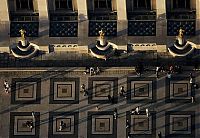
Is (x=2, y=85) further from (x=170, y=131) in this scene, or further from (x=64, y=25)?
(x=170, y=131)

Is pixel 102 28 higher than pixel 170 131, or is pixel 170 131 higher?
pixel 102 28

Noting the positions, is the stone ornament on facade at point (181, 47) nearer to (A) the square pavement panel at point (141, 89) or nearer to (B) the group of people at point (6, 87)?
(A) the square pavement panel at point (141, 89)

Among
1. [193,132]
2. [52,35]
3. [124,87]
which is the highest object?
[52,35]

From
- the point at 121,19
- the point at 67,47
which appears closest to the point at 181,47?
the point at 121,19

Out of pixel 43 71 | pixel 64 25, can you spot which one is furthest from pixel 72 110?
pixel 64 25

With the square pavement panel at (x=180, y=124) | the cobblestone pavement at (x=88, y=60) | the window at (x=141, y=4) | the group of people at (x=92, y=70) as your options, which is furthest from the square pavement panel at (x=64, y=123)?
the window at (x=141, y=4)

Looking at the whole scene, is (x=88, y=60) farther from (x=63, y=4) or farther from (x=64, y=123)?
(x=64, y=123)
